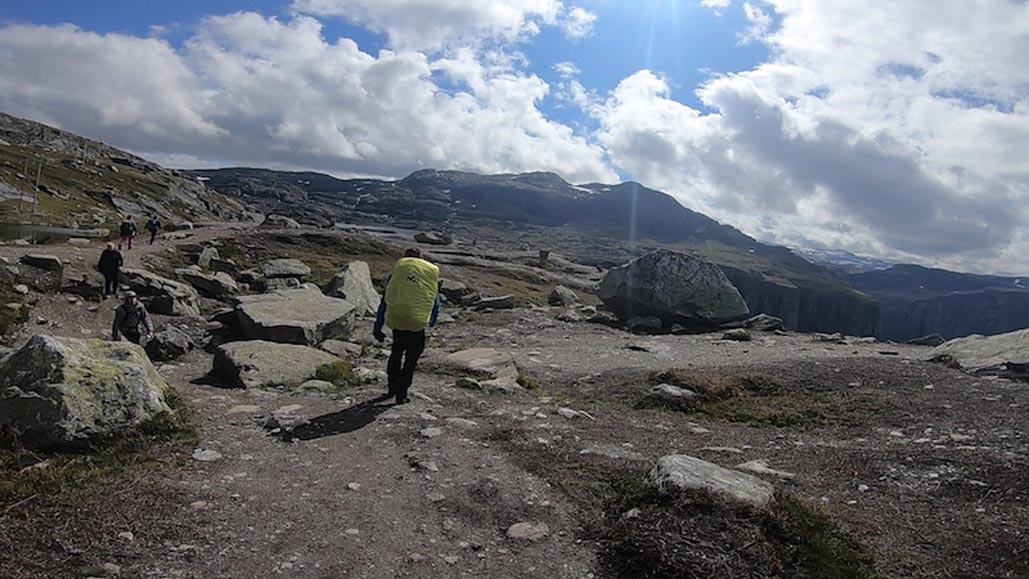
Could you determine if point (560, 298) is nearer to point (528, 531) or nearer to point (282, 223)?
point (528, 531)

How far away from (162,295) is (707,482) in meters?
22.4

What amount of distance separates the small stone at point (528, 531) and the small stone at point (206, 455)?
13.3 ft

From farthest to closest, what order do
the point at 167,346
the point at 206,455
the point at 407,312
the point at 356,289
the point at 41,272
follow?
1. the point at 356,289
2. the point at 41,272
3. the point at 167,346
4. the point at 407,312
5. the point at 206,455

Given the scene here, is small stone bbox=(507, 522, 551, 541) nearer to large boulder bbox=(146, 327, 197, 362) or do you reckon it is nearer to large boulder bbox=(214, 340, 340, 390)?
large boulder bbox=(214, 340, 340, 390)

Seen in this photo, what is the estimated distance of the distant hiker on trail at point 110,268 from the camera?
72.9 ft

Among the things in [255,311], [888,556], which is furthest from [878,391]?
[255,311]

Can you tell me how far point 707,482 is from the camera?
22.1 ft

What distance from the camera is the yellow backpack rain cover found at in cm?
1121

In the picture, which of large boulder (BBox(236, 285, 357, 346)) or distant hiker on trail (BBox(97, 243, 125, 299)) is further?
distant hiker on trail (BBox(97, 243, 125, 299))

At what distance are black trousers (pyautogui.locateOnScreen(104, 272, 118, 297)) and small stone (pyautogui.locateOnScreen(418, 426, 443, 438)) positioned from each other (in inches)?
730

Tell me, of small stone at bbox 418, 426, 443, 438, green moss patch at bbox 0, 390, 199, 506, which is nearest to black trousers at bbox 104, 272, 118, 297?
green moss patch at bbox 0, 390, 199, 506

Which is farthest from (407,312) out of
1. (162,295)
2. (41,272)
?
(41,272)

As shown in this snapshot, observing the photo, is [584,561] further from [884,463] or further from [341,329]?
[341,329]

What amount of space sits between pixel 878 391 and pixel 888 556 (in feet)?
31.3
